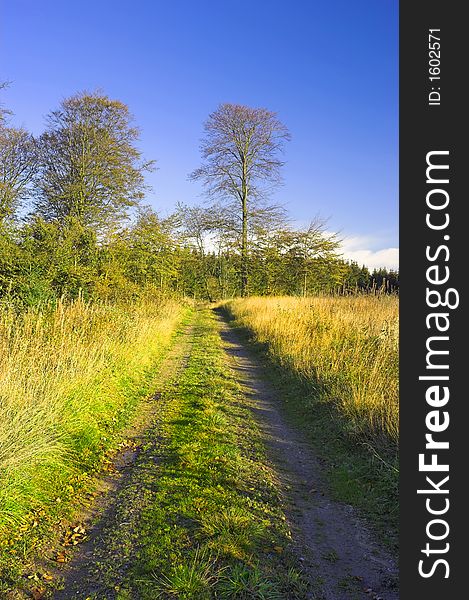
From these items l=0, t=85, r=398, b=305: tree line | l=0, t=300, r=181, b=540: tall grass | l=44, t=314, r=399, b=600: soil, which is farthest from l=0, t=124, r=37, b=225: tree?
l=44, t=314, r=399, b=600: soil

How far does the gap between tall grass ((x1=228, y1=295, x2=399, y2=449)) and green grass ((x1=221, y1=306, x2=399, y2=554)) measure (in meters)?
0.15

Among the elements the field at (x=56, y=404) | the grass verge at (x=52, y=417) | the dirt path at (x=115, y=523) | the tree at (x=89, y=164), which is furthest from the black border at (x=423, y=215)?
the tree at (x=89, y=164)

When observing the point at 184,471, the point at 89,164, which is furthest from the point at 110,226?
the point at 184,471

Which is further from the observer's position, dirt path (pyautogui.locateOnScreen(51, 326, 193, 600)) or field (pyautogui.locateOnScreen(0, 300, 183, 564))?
field (pyautogui.locateOnScreen(0, 300, 183, 564))

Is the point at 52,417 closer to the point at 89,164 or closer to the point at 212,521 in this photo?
the point at 212,521

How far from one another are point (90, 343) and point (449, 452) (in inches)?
249

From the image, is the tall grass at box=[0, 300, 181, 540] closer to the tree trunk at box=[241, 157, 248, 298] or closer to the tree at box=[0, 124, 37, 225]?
the tree at box=[0, 124, 37, 225]

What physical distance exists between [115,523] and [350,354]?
557cm

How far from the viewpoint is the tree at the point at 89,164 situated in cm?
1741

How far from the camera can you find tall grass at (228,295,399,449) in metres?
5.09

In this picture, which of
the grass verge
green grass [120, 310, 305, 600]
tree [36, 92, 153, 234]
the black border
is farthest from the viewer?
tree [36, 92, 153, 234]

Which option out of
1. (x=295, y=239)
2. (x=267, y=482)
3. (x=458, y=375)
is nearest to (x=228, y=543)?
(x=267, y=482)

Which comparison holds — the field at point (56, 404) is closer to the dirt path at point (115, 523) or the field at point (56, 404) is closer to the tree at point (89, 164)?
the dirt path at point (115, 523)

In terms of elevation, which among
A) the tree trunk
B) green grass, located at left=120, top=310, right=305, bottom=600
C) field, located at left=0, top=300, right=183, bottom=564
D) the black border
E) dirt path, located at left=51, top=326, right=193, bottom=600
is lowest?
dirt path, located at left=51, top=326, right=193, bottom=600
